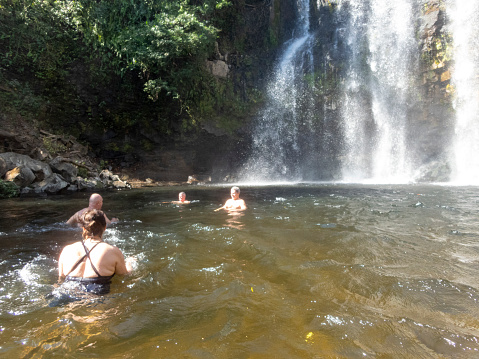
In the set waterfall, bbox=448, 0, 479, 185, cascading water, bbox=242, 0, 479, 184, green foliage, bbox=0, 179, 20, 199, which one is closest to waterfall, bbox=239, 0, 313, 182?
cascading water, bbox=242, 0, 479, 184

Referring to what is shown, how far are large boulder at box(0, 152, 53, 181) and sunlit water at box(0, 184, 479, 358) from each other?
22.6ft

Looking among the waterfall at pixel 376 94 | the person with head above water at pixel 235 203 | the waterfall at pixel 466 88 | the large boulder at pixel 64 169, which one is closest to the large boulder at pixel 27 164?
the large boulder at pixel 64 169

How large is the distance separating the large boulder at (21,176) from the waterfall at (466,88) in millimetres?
21498

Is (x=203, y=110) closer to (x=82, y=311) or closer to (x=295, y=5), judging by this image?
(x=295, y=5)

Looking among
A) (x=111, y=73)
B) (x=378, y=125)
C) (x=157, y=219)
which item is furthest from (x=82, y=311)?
(x=378, y=125)

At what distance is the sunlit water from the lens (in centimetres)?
209

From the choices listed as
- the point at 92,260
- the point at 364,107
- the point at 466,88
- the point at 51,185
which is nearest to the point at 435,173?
the point at 466,88

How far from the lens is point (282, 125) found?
20.5m

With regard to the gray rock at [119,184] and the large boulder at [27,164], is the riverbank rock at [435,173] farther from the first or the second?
the large boulder at [27,164]

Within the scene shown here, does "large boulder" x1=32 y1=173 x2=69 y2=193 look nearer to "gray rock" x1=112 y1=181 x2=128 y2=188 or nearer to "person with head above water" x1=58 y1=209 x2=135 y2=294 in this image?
"gray rock" x1=112 y1=181 x2=128 y2=188

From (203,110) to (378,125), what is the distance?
11876 mm

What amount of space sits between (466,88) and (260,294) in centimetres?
2137

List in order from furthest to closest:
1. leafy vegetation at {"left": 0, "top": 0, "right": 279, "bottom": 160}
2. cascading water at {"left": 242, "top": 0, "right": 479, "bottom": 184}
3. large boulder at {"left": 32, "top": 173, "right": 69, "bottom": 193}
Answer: cascading water at {"left": 242, "top": 0, "right": 479, "bottom": 184} < leafy vegetation at {"left": 0, "top": 0, "right": 279, "bottom": 160} < large boulder at {"left": 32, "top": 173, "right": 69, "bottom": 193}

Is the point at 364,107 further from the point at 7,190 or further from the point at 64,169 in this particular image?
the point at 7,190
